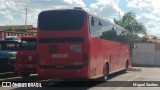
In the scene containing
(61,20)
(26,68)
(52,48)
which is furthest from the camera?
(26,68)

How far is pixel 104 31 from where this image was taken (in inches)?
745

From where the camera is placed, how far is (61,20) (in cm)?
1564

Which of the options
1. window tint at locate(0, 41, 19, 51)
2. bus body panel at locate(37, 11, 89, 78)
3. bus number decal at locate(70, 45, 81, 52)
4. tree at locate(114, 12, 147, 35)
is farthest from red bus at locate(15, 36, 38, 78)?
tree at locate(114, 12, 147, 35)

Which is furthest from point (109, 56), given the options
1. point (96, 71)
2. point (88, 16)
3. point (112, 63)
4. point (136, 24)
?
point (136, 24)

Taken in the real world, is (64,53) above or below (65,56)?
above

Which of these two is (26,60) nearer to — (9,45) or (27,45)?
(27,45)

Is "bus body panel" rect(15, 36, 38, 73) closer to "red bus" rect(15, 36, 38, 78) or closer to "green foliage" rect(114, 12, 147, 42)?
"red bus" rect(15, 36, 38, 78)

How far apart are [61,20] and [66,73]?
2.41m

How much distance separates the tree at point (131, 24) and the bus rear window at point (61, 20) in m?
50.1

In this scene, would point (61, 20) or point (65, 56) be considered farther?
point (61, 20)

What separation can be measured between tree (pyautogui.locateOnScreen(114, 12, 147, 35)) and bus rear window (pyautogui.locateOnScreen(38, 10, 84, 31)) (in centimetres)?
5013

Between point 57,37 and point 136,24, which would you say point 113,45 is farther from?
point 136,24

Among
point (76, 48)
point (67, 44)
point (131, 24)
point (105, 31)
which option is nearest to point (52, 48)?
point (67, 44)

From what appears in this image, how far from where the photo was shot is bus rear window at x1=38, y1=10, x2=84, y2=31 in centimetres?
1541
